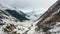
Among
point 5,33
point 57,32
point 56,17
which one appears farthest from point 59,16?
point 5,33

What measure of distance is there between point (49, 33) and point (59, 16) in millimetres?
4949

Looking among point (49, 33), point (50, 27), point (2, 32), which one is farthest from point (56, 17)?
point (2, 32)

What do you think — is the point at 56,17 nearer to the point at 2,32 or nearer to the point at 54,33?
the point at 54,33

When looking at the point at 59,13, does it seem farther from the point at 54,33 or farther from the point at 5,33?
the point at 5,33

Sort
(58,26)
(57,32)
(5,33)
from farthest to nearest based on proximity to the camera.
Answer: (5,33) < (58,26) < (57,32)

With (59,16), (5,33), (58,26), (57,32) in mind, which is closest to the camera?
(57,32)

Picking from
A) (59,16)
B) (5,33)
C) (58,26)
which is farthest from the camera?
(5,33)

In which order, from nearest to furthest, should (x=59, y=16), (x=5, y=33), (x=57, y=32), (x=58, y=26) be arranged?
(x=57, y=32)
(x=58, y=26)
(x=59, y=16)
(x=5, y=33)

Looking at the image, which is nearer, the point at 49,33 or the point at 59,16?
the point at 49,33

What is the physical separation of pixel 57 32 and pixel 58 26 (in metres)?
2.18

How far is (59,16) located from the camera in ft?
107

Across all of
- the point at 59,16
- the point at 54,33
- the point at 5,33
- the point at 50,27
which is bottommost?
the point at 54,33

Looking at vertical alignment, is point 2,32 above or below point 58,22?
above

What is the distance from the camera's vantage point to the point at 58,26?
2986 cm
